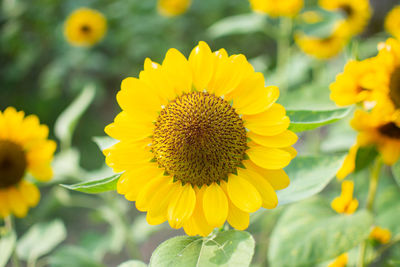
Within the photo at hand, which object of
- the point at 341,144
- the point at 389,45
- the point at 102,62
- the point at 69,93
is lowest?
the point at 69,93

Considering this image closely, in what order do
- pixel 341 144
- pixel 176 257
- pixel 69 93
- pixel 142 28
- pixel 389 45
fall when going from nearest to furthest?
pixel 176 257 → pixel 389 45 → pixel 341 144 → pixel 142 28 → pixel 69 93

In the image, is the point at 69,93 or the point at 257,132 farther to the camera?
the point at 69,93

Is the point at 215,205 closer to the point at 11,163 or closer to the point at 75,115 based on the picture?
the point at 75,115

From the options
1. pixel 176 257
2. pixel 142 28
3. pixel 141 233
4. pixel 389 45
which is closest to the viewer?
pixel 176 257

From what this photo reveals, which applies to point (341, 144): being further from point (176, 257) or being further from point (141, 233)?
point (141, 233)

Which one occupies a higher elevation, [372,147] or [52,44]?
[372,147]

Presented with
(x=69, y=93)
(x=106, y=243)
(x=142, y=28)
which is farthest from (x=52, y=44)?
(x=106, y=243)
